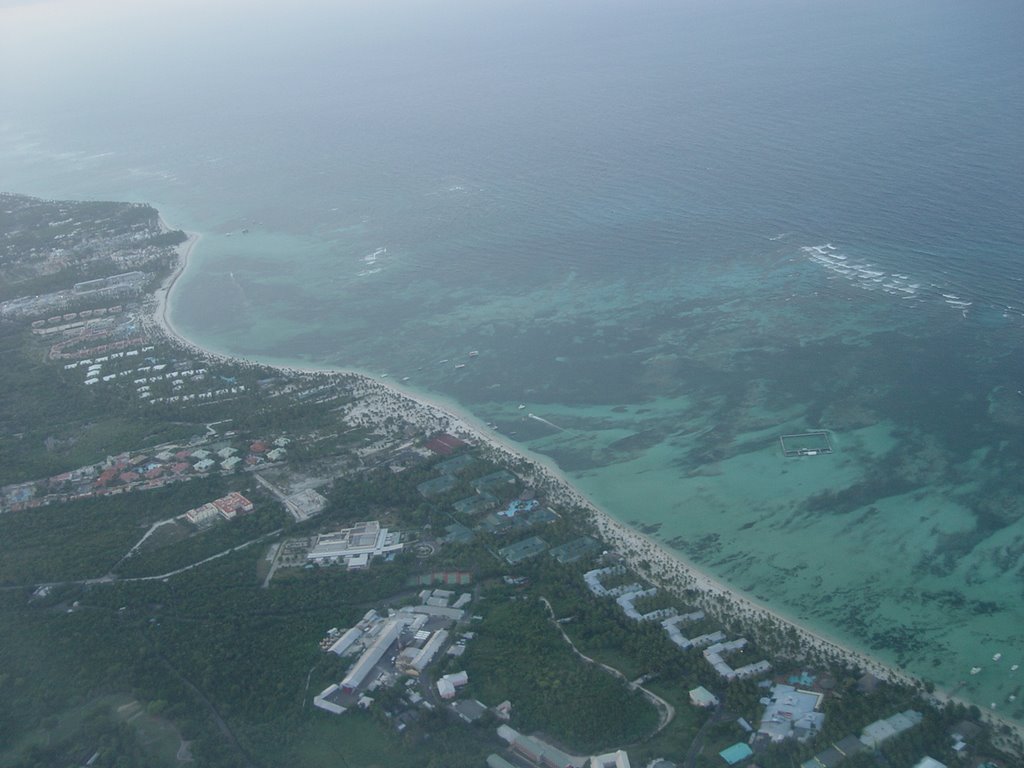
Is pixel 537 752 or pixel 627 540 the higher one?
pixel 627 540

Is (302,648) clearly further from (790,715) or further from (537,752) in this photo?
(790,715)

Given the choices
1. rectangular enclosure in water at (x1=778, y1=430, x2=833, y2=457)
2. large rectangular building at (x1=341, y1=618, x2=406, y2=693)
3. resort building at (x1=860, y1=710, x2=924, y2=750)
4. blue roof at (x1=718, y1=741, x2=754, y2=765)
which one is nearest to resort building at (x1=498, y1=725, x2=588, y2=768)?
blue roof at (x1=718, y1=741, x2=754, y2=765)

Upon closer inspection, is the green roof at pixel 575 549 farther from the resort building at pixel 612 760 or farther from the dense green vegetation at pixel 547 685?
the resort building at pixel 612 760

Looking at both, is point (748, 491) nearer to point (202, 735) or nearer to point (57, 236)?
point (202, 735)

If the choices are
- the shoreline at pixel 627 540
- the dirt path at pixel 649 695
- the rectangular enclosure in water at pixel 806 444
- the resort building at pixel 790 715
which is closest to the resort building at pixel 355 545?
the shoreline at pixel 627 540

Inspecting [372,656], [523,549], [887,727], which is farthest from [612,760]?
[523,549]
